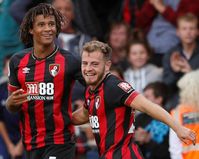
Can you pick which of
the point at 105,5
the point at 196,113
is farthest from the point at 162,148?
the point at 105,5

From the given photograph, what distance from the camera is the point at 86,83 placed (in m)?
6.87

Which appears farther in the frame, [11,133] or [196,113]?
[11,133]

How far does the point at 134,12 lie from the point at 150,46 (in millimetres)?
834

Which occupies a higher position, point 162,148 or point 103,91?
point 103,91

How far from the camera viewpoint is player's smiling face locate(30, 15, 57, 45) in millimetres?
7070

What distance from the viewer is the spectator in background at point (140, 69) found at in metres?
10.2

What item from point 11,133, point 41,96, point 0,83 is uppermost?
point 41,96

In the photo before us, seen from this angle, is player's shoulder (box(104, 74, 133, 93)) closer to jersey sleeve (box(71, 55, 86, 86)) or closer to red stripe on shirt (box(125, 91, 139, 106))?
red stripe on shirt (box(125, 91, 139, 106))

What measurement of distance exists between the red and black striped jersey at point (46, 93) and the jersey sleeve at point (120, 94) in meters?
0.64

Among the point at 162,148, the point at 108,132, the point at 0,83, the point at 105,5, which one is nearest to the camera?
the point at 108,132

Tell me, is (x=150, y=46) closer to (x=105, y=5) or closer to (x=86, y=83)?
(x=105, y=5)

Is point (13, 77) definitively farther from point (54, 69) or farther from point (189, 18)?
point (189, 18)

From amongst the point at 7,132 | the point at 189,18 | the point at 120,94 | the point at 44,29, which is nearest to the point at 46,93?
the point at 44,29

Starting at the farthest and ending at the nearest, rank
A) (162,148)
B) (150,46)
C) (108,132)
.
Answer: (150,46), (162,148), (108,132)
